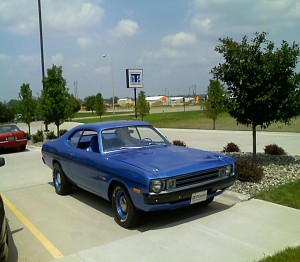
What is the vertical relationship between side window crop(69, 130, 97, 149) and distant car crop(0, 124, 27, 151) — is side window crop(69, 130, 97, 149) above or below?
above

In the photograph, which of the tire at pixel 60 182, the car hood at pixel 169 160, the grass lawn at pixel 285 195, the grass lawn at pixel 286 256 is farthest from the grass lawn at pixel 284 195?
the tire at pixel 60 182

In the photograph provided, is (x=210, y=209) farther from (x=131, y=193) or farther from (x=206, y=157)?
(x=131, y=193)

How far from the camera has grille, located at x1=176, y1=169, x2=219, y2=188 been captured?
4.91 meters

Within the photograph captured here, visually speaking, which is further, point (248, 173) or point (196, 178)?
point (248, 173)

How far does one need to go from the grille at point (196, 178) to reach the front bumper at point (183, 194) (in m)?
0.08

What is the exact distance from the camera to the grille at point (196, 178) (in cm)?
491

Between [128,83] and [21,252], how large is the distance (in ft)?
70.1

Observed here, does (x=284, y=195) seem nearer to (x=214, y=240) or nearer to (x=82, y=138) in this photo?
(x=214, y=240)

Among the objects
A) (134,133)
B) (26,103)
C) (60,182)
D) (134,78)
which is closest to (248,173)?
(134,133)

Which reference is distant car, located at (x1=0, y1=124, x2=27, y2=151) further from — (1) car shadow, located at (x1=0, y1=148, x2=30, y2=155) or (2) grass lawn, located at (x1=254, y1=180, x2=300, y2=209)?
(2) grass lawn, located at (x1=254, y1=180, x2=300, y2=209)

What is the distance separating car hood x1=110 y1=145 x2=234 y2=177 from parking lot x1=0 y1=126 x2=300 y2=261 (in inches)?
32.0

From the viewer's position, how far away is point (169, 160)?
5293mm

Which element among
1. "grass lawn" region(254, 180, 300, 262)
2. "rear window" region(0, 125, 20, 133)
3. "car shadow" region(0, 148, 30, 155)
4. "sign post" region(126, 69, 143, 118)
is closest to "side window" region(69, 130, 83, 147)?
"grass lawn" region(254, 180, 300, 262)

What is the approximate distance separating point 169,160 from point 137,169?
1.97 feet
